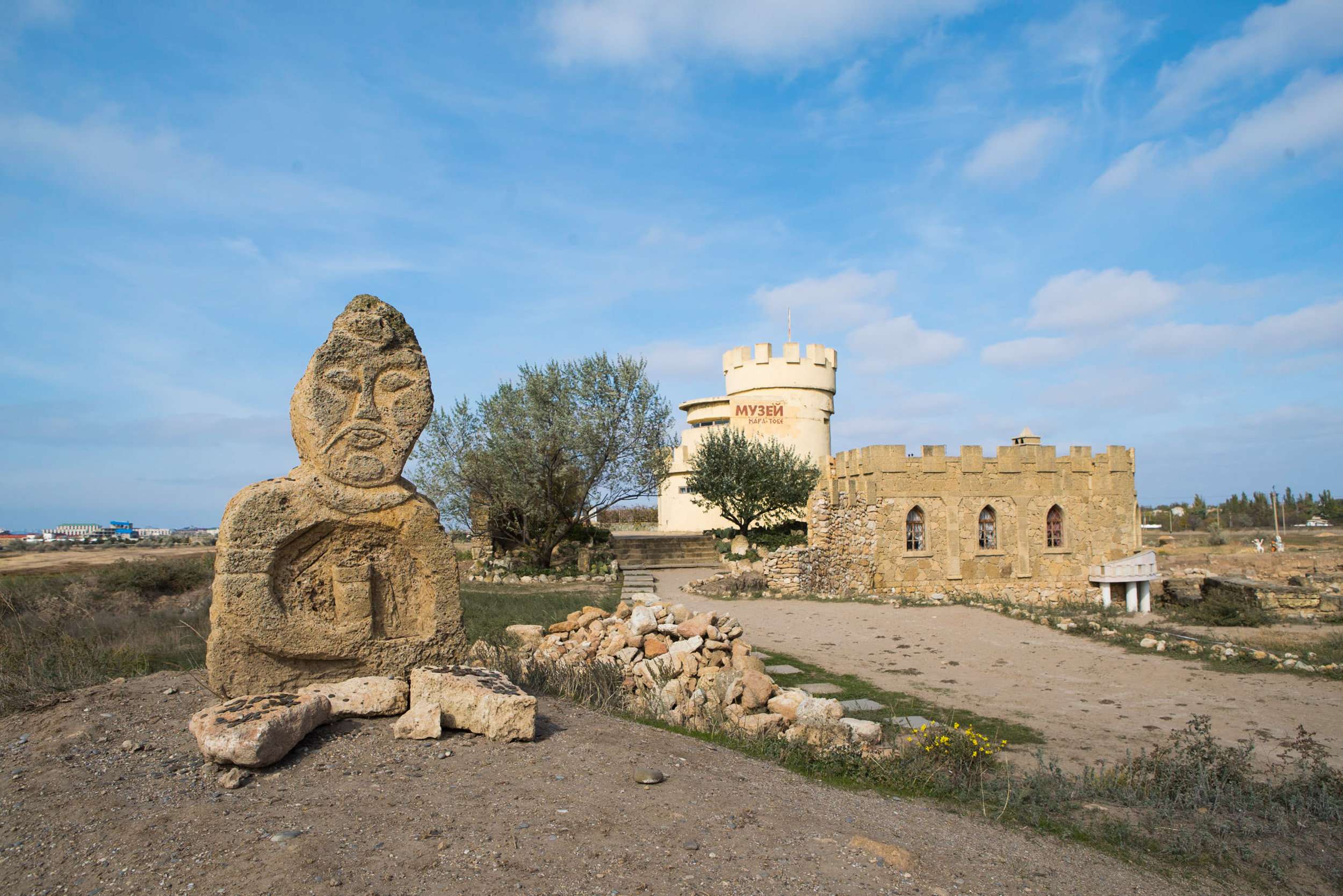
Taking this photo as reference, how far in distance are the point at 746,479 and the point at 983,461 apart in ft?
23.7

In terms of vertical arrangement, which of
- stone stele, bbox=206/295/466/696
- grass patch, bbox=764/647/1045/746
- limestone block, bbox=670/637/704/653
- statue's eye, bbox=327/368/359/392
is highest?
statue's eye, bbox=327/368/359/392

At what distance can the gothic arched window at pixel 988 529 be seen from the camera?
22.8m

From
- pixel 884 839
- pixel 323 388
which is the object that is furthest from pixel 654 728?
pixel 323 388

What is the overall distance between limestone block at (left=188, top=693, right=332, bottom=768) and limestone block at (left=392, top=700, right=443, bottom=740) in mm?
514

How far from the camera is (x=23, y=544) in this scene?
32.4 m

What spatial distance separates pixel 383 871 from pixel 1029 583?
915 inches

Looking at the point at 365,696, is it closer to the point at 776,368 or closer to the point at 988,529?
the point at 988,529

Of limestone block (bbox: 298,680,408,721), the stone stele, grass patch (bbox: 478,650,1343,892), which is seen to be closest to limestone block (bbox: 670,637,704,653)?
grass patch (bbox: 478,650,1343,892)

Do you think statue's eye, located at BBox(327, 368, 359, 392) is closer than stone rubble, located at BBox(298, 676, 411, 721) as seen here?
No

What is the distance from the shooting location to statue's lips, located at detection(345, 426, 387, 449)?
5.48 metres

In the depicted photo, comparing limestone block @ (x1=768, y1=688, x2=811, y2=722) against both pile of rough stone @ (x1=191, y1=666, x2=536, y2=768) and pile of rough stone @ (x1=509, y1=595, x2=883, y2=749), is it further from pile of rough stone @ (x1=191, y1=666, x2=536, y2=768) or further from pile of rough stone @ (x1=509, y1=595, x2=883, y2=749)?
pile of rough stone @ (x1=191, y1=666, x2=536, y2=768)

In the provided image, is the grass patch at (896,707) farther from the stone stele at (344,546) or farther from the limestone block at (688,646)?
the stone stele at (344,546)

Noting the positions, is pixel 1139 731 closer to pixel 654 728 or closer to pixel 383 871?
pixel 654 728

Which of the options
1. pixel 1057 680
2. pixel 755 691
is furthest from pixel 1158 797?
pixel 1057 680
